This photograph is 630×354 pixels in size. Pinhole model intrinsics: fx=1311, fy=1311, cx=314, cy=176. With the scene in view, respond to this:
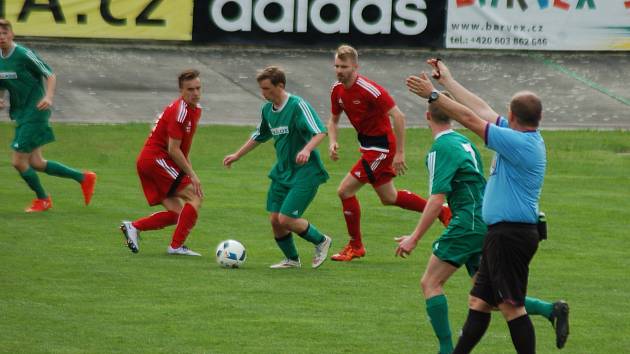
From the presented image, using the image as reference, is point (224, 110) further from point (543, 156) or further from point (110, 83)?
point (543, 156)

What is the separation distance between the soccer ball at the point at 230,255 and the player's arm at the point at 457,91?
14.0 ft

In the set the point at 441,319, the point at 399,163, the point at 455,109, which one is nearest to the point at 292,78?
the point at 399,163

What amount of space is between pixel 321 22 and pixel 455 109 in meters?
22.4

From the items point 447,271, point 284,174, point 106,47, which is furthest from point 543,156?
point 106,47

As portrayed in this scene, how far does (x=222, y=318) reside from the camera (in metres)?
10.1

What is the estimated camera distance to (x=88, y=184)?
53.3 feet

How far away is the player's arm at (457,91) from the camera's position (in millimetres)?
8367

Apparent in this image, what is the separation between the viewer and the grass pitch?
941cm

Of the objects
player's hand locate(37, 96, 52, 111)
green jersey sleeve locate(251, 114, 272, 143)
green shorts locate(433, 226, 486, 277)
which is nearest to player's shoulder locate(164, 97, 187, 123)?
green jersey sleeve locate(251, 114, 272, 143)

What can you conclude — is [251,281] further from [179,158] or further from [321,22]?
[321,22]

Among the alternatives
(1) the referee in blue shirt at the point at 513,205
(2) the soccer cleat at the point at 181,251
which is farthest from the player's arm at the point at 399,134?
(1) the referee in blue shirt at the point at 513,205

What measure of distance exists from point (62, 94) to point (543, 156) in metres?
19.3

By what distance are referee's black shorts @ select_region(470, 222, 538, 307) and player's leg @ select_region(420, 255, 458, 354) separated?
0.70 meters

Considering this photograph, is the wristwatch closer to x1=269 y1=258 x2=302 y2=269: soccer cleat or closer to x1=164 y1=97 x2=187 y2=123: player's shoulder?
x1=269 y1=258 x2=302 y2=269: soccer cleat
